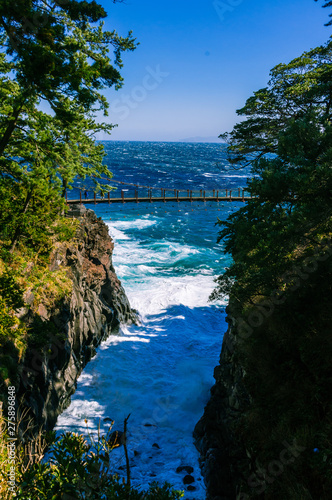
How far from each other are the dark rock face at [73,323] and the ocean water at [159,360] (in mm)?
896

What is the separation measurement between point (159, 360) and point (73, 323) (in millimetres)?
5580

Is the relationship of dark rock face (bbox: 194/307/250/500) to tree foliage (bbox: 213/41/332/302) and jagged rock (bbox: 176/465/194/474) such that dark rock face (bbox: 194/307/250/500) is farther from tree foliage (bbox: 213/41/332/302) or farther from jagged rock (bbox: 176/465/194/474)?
tree foliage (bbox: 213/41/332/302)

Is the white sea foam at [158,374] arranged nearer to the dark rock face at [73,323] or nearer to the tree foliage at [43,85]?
the dark rock face at [73,323]

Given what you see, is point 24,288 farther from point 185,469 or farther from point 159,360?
point 159,360

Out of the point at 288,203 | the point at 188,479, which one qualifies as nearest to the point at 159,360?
the point at 188,479

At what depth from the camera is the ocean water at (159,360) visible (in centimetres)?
998

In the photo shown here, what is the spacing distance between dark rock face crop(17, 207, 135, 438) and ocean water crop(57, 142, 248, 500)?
0.90 metres

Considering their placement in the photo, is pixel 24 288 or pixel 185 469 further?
pixel 185 469

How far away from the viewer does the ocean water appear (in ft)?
32.7

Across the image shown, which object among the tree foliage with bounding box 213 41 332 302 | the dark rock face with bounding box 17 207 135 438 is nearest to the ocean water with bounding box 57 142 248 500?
the dark rock face with bounding box 17 207 135 438

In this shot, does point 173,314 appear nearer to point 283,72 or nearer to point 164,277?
point 164,277

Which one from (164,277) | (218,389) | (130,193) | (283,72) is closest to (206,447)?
(218,389)

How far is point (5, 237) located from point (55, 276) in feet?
6.91

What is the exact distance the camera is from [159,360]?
15.6m
